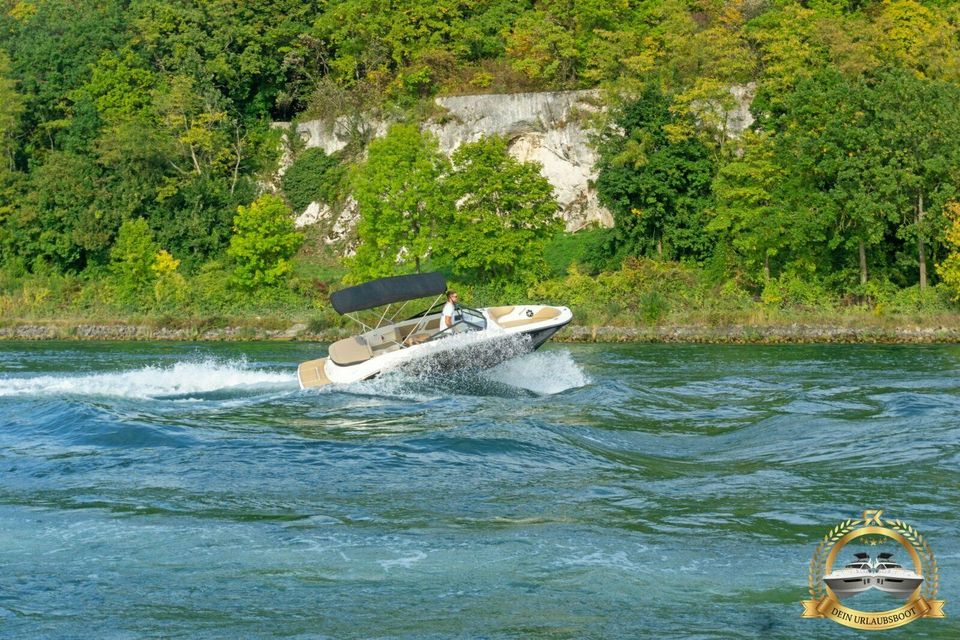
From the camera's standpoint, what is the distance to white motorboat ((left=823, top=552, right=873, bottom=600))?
10.4 metres

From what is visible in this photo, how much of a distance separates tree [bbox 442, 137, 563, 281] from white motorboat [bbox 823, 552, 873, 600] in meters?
43.6

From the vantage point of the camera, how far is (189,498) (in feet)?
50.0

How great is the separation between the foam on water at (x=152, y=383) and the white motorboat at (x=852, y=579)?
17790 millimetres

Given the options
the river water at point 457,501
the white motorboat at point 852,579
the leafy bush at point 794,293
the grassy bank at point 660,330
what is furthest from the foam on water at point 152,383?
the leafy bush at point 794,293

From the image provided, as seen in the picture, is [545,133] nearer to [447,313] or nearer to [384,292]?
[384,292]

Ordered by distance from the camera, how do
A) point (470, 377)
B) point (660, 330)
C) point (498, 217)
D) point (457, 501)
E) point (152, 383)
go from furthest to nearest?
point (498, 217)
point (660, 330)
point (152, 383)
point (470, 377)
point (457, 501)

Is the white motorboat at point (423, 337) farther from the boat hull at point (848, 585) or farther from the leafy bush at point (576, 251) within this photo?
the leafy bush at point (576, 251)

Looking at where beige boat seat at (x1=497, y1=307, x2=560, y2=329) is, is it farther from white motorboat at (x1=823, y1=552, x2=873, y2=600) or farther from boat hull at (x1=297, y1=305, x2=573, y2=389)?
white motorboat at (x1=823, y1=552, x2=873, y2=600)

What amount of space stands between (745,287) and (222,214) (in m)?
31.6

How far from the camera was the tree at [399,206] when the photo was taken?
56.0m

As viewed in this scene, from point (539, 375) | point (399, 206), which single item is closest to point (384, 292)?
point (539, 375)

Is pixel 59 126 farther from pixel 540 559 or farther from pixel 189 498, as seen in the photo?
pixel 540 559

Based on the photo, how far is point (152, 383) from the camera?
1065 inches

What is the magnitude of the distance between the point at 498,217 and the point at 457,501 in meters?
41.2
